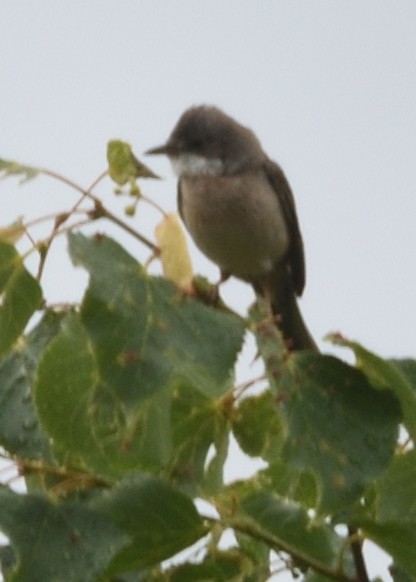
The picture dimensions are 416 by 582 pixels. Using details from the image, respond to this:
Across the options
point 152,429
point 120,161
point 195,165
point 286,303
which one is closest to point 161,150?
point 195,165

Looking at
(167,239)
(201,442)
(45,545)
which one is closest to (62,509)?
(45,545)

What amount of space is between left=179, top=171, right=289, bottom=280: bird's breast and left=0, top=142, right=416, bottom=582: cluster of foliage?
2.40 metres

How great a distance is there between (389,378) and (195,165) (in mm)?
3115

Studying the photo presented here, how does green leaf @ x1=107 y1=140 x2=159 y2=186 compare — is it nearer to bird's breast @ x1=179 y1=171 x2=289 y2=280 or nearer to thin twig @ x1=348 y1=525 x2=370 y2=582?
thin twig @ x1=348 y1=525 x2=370 y2=582

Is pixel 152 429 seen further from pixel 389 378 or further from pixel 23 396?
pixel 389 378

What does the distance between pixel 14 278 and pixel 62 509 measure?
0.44 meters

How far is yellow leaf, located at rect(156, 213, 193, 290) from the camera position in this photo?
2.17m

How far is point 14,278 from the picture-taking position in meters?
2.18

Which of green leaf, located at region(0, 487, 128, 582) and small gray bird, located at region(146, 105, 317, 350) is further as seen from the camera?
small gray bird, located at region(146, 105, 317, 350)

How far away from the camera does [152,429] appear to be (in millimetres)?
2137

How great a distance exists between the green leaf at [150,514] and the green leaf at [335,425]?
22 cm

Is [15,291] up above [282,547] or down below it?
above

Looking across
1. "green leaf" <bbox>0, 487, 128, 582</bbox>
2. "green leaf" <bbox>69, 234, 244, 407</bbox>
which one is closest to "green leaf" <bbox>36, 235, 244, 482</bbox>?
"green leaf" <bbox>69, 234, 244, 407</bbox>

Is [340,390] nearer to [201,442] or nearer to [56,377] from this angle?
[201,442]
